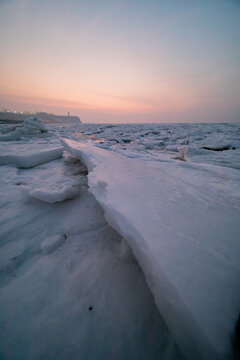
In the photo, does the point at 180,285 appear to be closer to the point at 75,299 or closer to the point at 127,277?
the point at 127,277

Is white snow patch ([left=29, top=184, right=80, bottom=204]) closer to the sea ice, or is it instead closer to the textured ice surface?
the textured ice surface

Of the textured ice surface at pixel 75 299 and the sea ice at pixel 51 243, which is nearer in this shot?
the textured ice surface at pixel 75 299

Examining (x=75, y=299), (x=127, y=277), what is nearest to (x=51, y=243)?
(x=75, y=299)

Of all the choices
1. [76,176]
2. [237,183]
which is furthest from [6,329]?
[237,183]

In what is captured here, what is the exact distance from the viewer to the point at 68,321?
0.51 m

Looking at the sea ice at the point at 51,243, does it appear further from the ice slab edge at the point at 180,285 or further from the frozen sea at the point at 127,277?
the ice slab edge at the point at 180,285

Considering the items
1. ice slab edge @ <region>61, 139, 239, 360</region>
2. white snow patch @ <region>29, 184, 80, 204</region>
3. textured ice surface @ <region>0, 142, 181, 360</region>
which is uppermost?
ice slab edge @ <region>61, 139, 239, 360</region>

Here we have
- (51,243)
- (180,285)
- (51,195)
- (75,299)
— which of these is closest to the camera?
(180,285)

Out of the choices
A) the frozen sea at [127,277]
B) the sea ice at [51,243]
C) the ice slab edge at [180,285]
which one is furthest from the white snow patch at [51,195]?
the ice slab edge at [180,285]

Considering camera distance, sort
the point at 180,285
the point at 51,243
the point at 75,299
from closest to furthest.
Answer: the point at 180,285 → the point at 75,299 → the point at 51,243

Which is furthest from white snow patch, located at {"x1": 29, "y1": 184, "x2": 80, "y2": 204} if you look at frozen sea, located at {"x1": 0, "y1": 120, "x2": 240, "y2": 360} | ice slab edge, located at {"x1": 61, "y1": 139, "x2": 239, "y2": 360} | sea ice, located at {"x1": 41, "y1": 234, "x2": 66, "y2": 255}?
ice slab edge, located at {"x1": 61, "y1": 139, "x2": 239, "y2": 360}

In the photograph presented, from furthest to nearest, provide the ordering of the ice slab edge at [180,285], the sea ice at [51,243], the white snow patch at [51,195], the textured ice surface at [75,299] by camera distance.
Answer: the white snow patch at [51,195], the sea ice at [51,243], the textured ice surface at [75,299], the ice slab edge at [180,285]

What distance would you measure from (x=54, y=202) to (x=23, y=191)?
0.34 meters

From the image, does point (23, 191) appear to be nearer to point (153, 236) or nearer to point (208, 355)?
point (153, 236)
